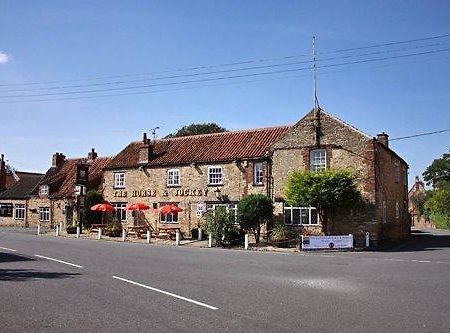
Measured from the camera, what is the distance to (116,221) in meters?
38.8

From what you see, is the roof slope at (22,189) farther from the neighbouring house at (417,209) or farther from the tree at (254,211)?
the neighbouring house at (417,209)

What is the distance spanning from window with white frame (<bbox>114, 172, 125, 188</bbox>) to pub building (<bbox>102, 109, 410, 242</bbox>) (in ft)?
0.28

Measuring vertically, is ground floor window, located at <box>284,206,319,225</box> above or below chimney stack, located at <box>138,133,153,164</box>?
below

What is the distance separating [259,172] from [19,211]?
30.7 metres

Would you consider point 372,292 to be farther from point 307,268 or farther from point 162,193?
point 162,193

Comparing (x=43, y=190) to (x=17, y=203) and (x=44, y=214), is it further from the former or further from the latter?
(x=17, y=203)

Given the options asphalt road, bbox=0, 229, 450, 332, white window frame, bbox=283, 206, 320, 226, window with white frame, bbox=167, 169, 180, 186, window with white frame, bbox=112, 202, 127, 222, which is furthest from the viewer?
window with white frame, bbox=112, 202, 127, 222

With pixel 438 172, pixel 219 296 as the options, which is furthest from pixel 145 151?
pixel 438 172

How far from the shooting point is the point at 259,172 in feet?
109

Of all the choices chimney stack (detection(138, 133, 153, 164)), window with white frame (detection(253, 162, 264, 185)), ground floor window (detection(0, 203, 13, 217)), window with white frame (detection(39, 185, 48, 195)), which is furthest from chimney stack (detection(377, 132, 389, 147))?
ground floor window (detection(0, 203, 13, 217))

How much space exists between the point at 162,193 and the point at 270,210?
1044cm

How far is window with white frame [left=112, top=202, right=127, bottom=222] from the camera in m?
40.3

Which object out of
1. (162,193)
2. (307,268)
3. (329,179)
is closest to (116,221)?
(162,193)

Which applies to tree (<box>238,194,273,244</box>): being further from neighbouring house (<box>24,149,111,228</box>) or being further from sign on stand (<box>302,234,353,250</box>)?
neighbouring house (<box>24,149,111,228</box>)
